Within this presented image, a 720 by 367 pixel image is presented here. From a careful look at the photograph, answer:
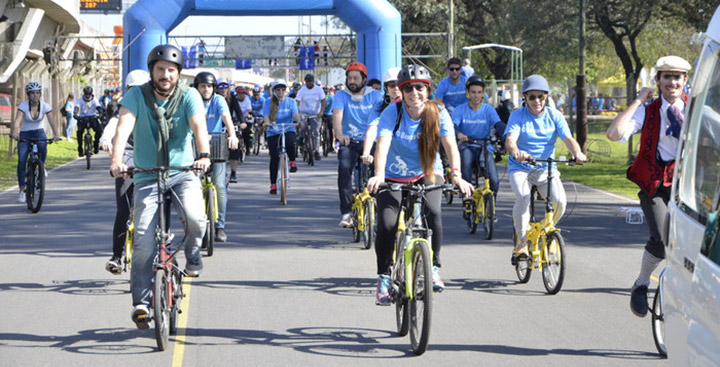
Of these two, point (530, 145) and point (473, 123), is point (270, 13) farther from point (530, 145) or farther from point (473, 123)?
point (530, 145)

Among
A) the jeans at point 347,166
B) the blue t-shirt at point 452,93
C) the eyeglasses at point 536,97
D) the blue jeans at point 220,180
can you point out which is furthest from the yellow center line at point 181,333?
the blue t-shirt at point 452,93

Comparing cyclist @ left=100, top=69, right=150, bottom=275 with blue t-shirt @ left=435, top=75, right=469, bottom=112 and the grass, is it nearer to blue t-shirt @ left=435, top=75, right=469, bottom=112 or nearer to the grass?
blue t-shirt @ left=435, top=75, right=469, bottom=112

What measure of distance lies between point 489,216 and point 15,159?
19.6 metres

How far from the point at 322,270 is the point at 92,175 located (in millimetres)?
14487

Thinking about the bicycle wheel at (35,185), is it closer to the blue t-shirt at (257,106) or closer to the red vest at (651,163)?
the red vest at (651,163)

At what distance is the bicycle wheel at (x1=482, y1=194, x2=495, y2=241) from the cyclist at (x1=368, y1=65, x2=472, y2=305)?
491 centimetres

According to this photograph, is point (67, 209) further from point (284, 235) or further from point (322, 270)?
point (322, 270)

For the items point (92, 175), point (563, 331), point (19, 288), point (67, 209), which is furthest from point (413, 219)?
point (92, 175)

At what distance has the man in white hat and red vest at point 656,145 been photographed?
7.43 m

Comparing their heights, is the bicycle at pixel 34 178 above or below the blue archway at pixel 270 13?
below

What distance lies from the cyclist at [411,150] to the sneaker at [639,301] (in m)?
1.24

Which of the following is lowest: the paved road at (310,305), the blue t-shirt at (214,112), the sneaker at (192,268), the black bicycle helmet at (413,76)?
the paved road at (310,305)

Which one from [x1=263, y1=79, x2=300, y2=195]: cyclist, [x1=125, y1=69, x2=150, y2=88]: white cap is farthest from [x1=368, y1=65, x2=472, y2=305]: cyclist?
[x1=263, y1=79, x2=300, y2=195]: cyclist

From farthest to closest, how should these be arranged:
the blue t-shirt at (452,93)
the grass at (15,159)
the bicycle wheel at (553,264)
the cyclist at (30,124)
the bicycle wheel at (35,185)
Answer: the grass at (15,159)
the blue t-shirt at (452,93)
the cyclist at (30,124)
the bicycle wheel at (35,185)
the bicycle wheel at (553,264)
